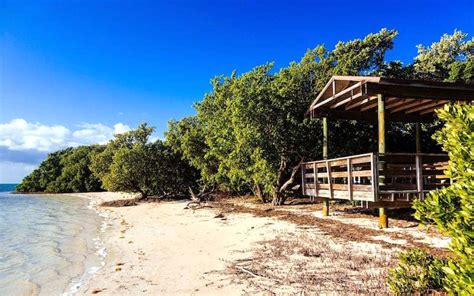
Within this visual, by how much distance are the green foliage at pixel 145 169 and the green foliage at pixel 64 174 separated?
2152cm

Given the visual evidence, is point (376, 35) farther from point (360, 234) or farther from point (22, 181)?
point (22, 181)

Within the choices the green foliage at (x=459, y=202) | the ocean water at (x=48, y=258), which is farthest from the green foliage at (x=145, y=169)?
the green foliage at (x=459, y=202)

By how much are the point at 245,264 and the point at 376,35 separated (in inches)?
955

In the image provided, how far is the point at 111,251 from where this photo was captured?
371 inches

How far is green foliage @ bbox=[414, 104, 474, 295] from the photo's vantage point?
254 cm

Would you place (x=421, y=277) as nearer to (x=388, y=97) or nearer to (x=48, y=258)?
(x=388, y=97)

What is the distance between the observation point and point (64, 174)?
54.5 m

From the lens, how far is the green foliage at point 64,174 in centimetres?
5225

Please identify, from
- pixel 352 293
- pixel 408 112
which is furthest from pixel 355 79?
pixel 352 293

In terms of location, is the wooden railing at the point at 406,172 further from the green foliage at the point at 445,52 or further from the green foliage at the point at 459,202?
the green foliage at the point at 445,52

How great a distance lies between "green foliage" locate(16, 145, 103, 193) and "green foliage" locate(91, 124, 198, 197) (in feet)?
70.6

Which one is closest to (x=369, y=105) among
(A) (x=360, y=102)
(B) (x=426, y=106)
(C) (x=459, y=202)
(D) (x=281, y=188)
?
(A) (x=360, y=102)

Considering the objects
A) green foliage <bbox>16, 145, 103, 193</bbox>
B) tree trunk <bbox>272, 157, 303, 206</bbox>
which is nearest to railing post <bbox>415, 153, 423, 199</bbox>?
tree trunk <bbox>272, 157, 303, 206</bbox>

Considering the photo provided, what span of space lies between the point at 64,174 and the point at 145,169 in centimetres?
3358
